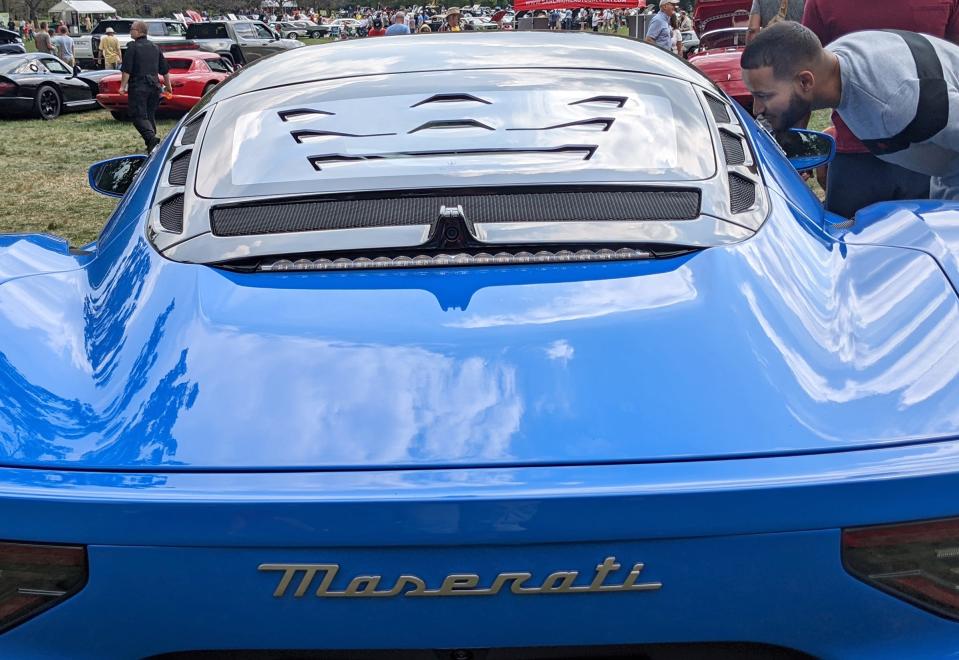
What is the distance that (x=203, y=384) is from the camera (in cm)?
150

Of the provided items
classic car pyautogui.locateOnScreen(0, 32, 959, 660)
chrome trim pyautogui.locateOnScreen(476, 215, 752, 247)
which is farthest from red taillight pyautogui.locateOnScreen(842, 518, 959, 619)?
chrome trim pyautogui.locateOnScreen(476, 215, 752, 247)

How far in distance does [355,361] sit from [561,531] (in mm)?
482

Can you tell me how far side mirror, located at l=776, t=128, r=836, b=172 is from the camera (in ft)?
10.1

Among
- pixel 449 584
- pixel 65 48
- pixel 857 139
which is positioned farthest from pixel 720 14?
pixel 449 584

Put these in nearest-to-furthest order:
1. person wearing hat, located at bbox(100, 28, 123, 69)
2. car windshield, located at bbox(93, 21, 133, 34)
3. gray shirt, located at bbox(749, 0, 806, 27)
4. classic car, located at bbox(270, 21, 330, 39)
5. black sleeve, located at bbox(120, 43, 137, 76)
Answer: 1. gray shirt, located at bbox(749, 0, 806, 27)
2. black sleeve, located at bbox(120, 43, 137, 76)
3. person wearing hat, located at bbox(100, 28, 123, 69)
4. car windshield, located at bbox(93, 21, 133, 34)
5. classic car, located at bbox(270, 21, 330, 39)

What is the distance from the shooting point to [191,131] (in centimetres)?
254

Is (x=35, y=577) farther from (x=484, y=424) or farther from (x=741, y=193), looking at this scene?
(x=741, y=193)

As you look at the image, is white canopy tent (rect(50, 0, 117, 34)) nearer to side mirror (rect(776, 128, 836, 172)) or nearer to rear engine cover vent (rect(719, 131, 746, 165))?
side mirror (rect(776, 128, 836, 172))

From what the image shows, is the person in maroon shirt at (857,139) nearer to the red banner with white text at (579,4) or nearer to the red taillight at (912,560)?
the red taillight at (912,560)

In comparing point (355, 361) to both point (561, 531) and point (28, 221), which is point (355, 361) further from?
point (28, 221)

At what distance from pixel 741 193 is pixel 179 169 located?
53.0 inches

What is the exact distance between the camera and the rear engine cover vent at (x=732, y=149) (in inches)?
90.3

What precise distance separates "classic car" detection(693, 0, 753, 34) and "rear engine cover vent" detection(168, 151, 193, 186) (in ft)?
51.9

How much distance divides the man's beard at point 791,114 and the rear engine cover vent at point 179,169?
1.92m
